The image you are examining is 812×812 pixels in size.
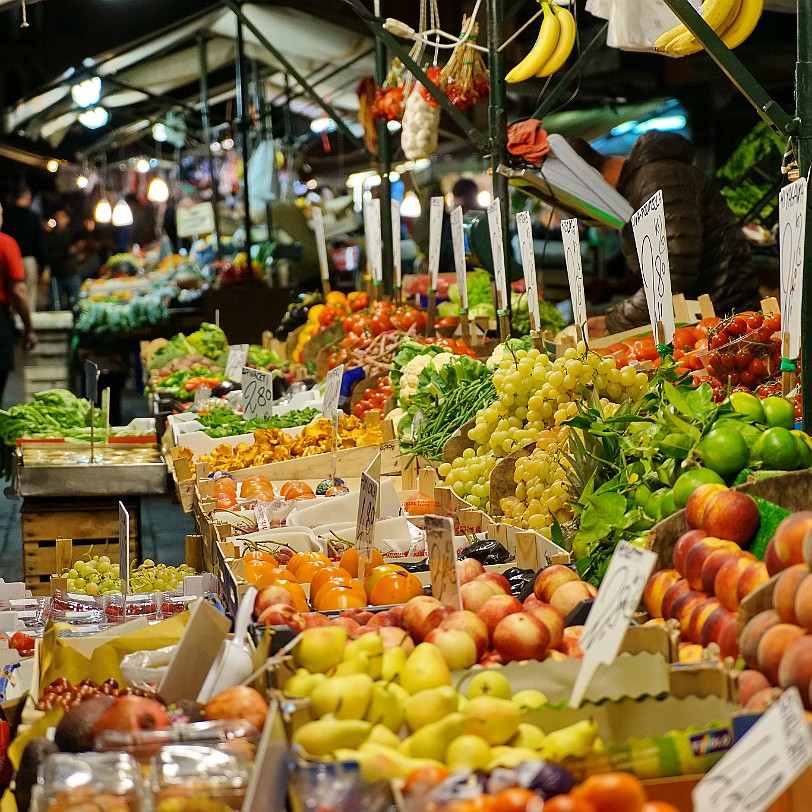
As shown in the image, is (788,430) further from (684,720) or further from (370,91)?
(370,91)

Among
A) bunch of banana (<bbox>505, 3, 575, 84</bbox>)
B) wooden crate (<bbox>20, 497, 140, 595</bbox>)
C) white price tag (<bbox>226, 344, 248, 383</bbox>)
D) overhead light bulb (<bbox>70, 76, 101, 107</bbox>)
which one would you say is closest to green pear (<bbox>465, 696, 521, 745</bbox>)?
wooden crate (<bbox>20, 497, 140, 595</bbox>)

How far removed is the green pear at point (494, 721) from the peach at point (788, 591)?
1.52 feet

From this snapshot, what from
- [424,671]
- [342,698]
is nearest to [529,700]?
[424,671]

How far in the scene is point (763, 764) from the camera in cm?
137

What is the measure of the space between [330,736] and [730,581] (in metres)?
0.81

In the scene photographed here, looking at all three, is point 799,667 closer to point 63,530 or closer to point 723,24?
point 723,24

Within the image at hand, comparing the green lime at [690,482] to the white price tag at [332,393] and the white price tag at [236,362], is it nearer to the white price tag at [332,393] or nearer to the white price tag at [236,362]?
the white price tag at [332,393]

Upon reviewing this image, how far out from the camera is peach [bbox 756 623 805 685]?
1758mm

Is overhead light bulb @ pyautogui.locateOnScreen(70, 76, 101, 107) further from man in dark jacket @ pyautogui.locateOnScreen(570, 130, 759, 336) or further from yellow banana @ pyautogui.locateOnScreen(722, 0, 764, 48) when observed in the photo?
yellow banana @ pyautogui.locateOnScreen(722, 0, 764, 48)

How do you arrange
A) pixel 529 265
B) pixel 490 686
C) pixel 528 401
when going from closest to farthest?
1. pixel 490 686
2. pixel 528 401
3. pixel 529 265

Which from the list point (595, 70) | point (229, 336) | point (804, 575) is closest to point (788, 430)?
point (804, 575)

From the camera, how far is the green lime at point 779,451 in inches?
98.7

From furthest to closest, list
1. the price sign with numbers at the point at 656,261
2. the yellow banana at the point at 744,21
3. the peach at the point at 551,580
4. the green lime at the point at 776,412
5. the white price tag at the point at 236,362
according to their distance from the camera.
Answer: the white price tag at the point at 236,362 → the yellow banana at the point at 744,21 → the price sign with numbers at the point at 656,261 → the green lime at the point at 776,412 → the peach at the point at 551,580

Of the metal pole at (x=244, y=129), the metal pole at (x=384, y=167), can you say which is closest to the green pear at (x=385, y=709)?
the metal pole at (x=384, y=167)
